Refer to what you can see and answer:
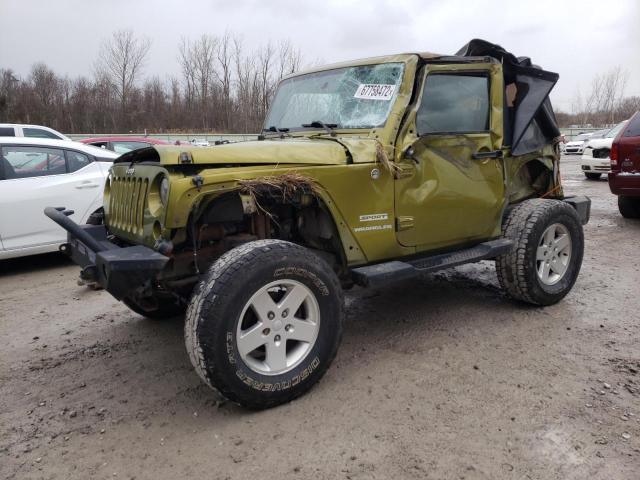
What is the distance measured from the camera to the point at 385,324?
4.23 metres

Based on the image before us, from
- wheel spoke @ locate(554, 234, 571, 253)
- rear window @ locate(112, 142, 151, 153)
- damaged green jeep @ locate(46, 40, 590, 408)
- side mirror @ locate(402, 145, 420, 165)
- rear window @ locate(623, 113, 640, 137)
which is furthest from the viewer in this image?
rear window @ locate(112, 142, 151, 153)

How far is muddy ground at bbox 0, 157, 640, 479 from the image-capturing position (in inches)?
98.1

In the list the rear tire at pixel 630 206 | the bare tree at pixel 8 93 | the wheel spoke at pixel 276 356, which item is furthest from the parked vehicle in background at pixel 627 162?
the bare tree at pixel 8 93

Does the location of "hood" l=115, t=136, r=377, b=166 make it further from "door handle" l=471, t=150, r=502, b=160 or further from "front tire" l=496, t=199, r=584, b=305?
"front tire" l=496, t=199, r=584, b=305

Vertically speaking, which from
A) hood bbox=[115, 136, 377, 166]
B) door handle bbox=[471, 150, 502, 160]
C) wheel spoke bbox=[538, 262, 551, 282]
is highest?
hood bbox=[115, 136, 377, 166]

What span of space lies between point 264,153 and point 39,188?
4.02m

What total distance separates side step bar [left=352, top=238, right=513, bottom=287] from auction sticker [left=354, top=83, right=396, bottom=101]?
3.83ft

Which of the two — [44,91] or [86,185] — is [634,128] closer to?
[86,185]

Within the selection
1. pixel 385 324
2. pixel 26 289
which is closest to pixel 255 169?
pixel 385 324

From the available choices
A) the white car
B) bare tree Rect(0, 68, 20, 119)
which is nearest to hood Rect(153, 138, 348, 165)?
the white car

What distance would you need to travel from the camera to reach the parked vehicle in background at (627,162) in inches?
306

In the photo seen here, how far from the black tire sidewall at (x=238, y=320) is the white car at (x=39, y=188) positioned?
13.5ft

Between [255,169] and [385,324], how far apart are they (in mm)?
1853

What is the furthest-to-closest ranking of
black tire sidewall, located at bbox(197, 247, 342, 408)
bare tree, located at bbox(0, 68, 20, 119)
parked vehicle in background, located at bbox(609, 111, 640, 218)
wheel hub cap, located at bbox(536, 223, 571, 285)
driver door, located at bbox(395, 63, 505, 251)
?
bare tree, located at bbox(0, 68, 20, 119) → parked vehicle in background, located at bbox(609, 111, 640, 218) → wheel hub cap, located at bbox(536, 223, 571, 285) → driver door, located at bbox(395, 63, 505, 251) → black tire sidewall, located at bbox(197, 247, 342, 408)
